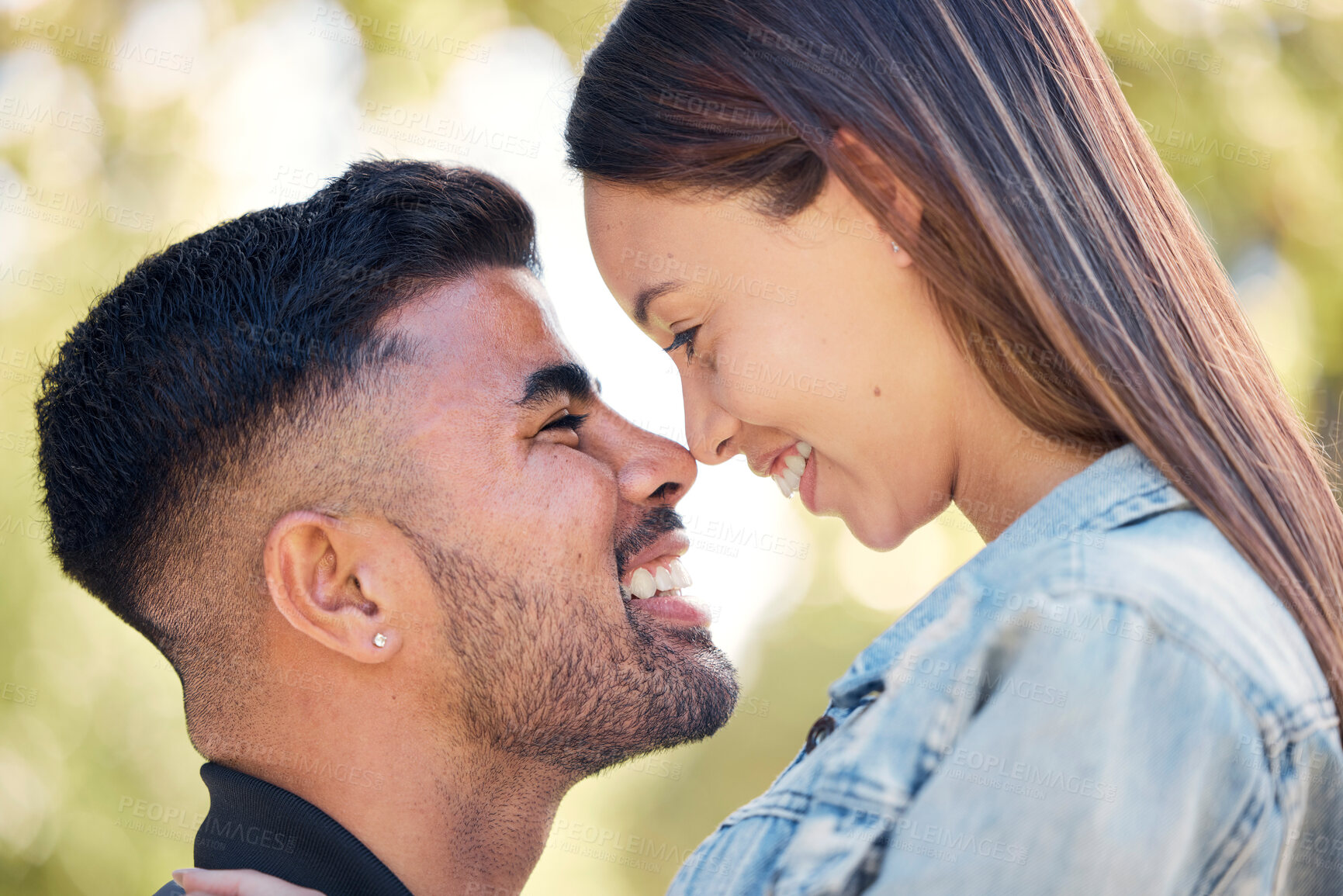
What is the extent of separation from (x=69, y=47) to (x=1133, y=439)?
597 centimetres

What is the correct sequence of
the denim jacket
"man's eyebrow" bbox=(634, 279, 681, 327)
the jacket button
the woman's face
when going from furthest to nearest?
1. "man's eyebrow" bbox=(634, 279, 681, 327)
2. the woman's face
3. the jacket button
4. the denim jacket

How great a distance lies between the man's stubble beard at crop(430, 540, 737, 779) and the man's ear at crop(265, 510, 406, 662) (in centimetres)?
13

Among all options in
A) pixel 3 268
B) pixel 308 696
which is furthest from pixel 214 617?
pixel 3 268

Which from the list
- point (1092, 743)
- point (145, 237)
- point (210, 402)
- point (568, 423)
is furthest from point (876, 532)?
point (145, 237)

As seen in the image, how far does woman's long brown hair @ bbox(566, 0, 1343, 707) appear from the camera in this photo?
1.58m

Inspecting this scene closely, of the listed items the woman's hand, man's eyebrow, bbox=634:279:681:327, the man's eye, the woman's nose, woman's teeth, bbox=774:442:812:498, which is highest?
man's eyebrow, bbox=634:279:681:327

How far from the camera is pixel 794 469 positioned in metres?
2.35

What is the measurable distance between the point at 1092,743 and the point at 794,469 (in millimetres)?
1176

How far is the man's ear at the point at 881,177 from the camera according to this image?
1.82 metres

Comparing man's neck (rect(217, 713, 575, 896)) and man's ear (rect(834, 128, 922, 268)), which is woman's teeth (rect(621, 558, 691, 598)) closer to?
man's neck (rect(217, 713, 575, 896))

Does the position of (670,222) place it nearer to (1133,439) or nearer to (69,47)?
(1133,439)

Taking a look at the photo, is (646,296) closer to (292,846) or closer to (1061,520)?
(1061,520)

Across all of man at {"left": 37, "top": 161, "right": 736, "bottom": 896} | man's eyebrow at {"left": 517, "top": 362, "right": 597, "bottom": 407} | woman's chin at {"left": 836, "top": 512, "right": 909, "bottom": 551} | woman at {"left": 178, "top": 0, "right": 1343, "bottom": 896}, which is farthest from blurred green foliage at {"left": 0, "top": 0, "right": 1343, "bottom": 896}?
woman's chin at {"left": 836, "top": 512, "right": 909, "bottom": 551}

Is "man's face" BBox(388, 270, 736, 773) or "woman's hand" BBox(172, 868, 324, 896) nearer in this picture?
"woman's hand" BBox(172, 868, 324, 896)
